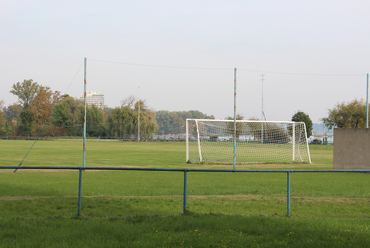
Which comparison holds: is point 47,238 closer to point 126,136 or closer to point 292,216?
point 292,216

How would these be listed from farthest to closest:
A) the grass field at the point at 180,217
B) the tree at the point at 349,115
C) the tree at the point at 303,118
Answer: the tree at the point at 303,118, the tree at the point at 349,115, the grass field at the point at 180,217

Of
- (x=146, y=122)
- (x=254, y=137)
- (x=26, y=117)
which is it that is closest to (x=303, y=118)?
(x=146, y=122)

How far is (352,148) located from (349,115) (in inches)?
1759

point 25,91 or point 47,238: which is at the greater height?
point 25,91

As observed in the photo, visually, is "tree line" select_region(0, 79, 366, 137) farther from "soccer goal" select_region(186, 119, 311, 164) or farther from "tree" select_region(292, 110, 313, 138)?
"soccer goal" select_region(186, 119, 311, 164)

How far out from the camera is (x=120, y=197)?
32.4 ft

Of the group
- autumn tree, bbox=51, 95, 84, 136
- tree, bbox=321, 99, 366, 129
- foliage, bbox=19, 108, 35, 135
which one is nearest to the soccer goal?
tree, bbox=321, 99, 366, 129

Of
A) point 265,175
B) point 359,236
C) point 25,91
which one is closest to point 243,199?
point 359,236

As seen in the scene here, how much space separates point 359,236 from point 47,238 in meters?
5.15

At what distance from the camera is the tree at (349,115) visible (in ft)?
195

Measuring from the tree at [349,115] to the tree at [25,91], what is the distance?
81982 mm

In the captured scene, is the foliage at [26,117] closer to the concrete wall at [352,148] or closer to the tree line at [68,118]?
the tree line at [68,118]

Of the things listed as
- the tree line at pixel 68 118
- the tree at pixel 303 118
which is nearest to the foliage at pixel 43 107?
the tree line at pixel 68 118

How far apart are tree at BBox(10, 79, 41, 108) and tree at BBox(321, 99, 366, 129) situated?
82.0 m
